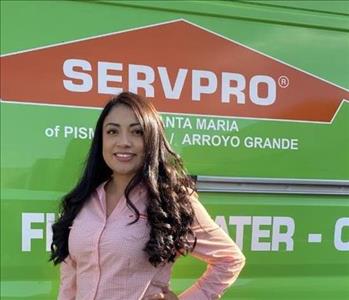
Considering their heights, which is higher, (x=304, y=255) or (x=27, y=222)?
(x=27, y=222)

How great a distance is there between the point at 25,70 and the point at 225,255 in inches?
35.3

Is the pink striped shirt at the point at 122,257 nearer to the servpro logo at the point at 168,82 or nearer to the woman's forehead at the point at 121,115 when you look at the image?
the woman's forehead at the point at 121,115

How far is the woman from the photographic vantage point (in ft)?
4.85

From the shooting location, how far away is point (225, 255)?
163cm

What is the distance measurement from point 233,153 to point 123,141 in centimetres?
57

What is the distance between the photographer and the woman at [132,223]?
58.2 inches

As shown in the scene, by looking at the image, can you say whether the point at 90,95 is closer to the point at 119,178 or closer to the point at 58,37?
the point at 58,37

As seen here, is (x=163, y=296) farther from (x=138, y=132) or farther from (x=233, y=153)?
(x=233, y=153)

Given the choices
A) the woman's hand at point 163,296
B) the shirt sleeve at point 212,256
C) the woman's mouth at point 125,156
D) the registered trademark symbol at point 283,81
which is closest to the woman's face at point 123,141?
the woman's mouth at point 125,156

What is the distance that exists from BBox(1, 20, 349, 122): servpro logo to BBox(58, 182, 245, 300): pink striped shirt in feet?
1.33

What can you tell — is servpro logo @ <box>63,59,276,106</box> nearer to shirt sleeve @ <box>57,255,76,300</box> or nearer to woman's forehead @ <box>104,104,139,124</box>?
woman's forehead @ <box>104,104,139,124</box>

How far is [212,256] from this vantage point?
5.35 feet

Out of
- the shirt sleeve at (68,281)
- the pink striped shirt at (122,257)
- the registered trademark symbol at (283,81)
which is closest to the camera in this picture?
the pink striped shirt at (122,257)

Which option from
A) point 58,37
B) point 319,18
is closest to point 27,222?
point 58,37
